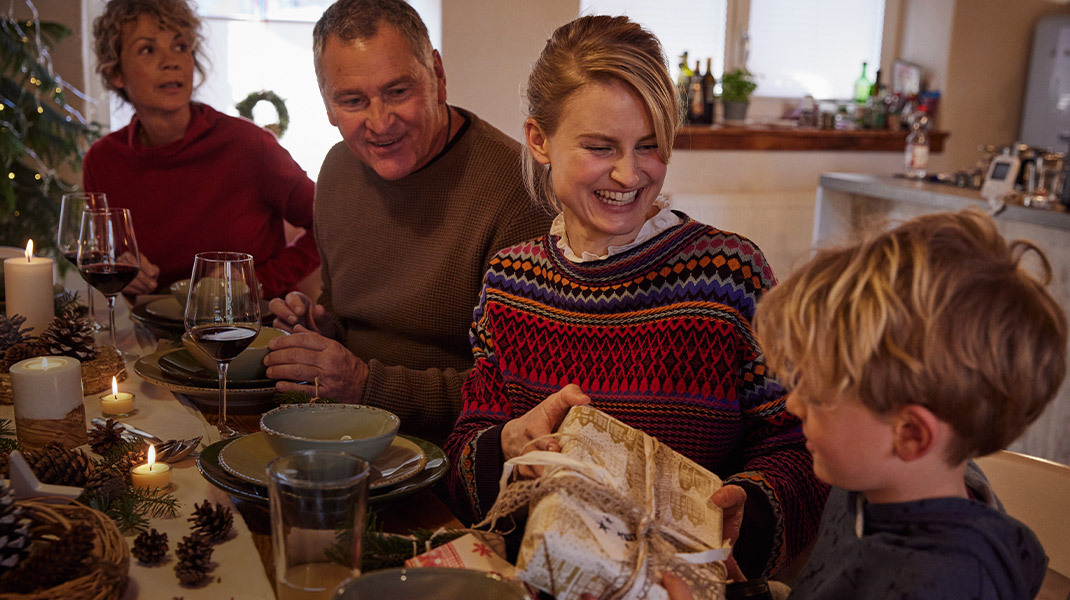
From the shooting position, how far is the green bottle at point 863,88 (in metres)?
4.68

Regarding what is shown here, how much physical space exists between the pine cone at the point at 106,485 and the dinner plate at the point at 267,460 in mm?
105

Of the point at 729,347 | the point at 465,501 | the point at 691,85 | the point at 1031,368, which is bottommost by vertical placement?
the point at 465,501

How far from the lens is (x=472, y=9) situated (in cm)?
371

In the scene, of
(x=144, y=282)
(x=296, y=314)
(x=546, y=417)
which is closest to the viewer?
(x=546, y=417)

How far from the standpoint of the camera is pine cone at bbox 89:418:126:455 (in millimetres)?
1131

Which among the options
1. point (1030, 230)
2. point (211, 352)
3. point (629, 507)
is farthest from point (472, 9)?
point (629, 507)

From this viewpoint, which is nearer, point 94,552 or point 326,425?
point 94,552

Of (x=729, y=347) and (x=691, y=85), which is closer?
(x=729, y=347)

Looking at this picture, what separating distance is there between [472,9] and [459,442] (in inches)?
112

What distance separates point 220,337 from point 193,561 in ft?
1.31

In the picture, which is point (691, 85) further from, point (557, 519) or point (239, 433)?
point (557, 519)

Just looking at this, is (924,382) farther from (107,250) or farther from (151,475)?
(107,250)

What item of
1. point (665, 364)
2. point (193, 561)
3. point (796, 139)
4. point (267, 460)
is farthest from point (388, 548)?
point (796, 139)

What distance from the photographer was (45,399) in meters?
1.11
